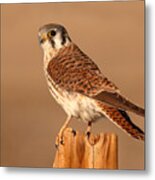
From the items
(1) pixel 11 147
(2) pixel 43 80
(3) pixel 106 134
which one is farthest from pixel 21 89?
(3) pixel 106 134

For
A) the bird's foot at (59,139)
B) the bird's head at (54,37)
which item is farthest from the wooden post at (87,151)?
the bird's head at (54,37)

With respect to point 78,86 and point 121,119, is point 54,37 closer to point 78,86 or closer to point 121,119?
point 78,86

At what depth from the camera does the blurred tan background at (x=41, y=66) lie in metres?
1.78

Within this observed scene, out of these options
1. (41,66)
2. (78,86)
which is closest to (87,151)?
(78,86)

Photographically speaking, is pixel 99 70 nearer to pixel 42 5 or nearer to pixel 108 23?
pixel 108 23

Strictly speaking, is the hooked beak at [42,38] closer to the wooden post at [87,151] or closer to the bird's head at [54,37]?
the bird's head at [54,37]

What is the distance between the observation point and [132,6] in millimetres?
1774

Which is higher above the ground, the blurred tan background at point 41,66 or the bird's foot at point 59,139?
the blurred tan background at point 41,66

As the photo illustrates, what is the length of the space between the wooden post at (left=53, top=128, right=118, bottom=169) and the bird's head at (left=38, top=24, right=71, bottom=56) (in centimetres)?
30

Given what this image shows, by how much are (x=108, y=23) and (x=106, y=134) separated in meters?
0.38

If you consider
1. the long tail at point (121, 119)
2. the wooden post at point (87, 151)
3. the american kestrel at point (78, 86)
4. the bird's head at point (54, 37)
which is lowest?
the wooden post at point (87, 151)

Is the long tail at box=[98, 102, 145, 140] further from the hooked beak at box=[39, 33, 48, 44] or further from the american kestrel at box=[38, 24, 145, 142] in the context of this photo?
the hooked beak at box=[39, 33, 48, 44]

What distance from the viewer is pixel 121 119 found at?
1782mm

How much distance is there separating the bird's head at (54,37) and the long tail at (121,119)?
25 centimetres
